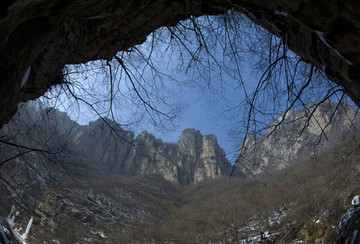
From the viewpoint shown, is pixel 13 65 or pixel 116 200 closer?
pixel 13 65

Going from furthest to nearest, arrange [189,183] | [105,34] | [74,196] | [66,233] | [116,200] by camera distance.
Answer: [189,183], [116,200], [74,196], [66,233], [105,34]

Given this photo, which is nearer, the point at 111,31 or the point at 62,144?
the point at 111,31

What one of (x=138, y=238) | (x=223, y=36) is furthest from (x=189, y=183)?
(x=223, y=36)

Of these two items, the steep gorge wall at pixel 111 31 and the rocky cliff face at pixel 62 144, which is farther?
the rocky cliff face at pixel 62 144

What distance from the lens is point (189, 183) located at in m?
59.5

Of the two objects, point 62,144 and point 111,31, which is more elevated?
point 111,31

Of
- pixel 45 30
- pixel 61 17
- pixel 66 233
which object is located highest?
pixel 66 233

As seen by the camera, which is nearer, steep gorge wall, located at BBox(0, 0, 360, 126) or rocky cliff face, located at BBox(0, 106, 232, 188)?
steep gorge wall, located at BBox(0, 0, 360, 126)

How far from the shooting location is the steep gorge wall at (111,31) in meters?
1.09

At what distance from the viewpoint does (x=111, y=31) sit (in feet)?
7.20

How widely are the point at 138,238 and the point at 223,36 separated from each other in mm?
13863

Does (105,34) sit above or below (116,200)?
below

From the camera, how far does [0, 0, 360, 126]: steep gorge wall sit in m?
1.09

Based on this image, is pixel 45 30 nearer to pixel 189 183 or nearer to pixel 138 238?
pixel 138 238
